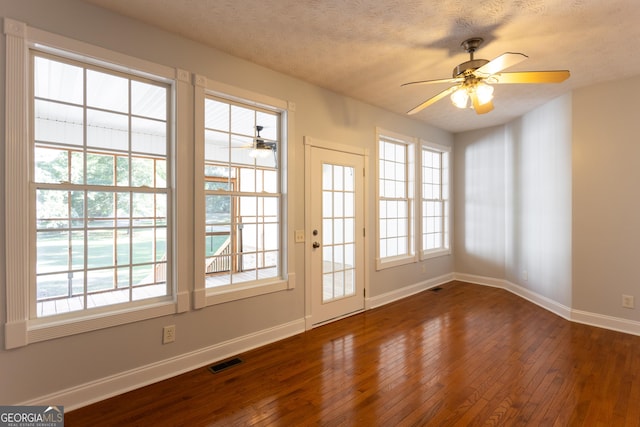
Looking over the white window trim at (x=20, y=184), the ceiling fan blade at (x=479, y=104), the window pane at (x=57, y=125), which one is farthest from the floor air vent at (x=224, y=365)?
the ceiling fan blade at (x=479, y=104)

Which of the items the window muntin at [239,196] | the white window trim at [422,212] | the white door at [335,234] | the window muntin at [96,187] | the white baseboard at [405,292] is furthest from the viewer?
the white window trim at [422,212]

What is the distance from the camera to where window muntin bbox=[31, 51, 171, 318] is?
2186mm

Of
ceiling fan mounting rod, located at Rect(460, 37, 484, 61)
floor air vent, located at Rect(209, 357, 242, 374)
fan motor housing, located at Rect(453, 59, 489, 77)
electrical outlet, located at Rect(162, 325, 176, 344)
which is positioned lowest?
floor air vent, located at Rect(209, 357, 242, 374)

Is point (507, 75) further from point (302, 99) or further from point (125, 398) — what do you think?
point (125, 398)

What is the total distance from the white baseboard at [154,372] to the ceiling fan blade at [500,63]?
293 centimetres

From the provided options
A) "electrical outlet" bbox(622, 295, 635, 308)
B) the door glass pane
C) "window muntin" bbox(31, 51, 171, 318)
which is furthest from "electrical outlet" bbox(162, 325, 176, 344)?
"electrical outlet" bbox(622, 295, 635, 308)

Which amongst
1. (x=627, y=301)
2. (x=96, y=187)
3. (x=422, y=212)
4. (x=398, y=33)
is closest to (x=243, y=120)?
(x=96, y=187)

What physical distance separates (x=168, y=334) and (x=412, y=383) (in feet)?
6.51

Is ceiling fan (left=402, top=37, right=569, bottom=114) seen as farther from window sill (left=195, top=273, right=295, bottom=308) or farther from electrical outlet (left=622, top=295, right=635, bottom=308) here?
electrical outlet (left=622, top=295, right=635, bottom=308)

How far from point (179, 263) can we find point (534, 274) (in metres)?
4.70

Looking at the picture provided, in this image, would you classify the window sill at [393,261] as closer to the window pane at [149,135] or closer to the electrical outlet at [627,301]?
the electrical outlet at [627,301]

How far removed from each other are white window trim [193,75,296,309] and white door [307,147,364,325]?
0.31 metres

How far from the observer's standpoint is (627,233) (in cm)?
340

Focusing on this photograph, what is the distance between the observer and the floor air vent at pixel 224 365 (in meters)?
2.64
